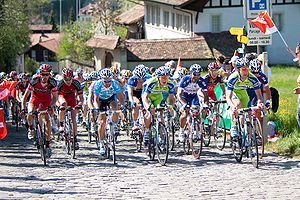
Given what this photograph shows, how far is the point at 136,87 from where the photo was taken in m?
19.1

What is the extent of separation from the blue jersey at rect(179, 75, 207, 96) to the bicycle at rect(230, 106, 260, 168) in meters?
2.40

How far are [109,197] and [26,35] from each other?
4288 centimetres

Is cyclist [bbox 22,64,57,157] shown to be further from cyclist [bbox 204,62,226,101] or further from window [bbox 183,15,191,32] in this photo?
window [bbox 183,15,191,32]

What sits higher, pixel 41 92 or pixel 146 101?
pixel 41 92

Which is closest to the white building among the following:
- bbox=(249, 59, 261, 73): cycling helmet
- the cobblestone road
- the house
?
the cobblestone road

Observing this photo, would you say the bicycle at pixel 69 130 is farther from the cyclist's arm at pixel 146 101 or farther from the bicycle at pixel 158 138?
the bicycle at pixel 158 138

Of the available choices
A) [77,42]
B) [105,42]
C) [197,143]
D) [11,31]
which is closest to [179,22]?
[105,42]

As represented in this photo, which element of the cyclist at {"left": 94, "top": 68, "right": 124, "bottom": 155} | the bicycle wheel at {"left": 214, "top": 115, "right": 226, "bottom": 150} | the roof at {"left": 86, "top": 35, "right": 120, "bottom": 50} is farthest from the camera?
the roof at {"left": 86, "top": 35, "right": 120, "bottom": 50}

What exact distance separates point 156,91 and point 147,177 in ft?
10.6

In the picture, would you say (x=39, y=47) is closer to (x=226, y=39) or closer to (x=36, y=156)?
(x=226, y=39)

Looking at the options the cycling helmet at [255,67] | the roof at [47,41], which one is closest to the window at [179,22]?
the cycling helmet at [255,67]

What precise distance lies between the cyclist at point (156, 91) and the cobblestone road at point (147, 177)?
942mm

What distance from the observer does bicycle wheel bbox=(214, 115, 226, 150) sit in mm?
18844

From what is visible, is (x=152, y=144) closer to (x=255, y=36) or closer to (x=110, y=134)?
(x=110, y=134)
